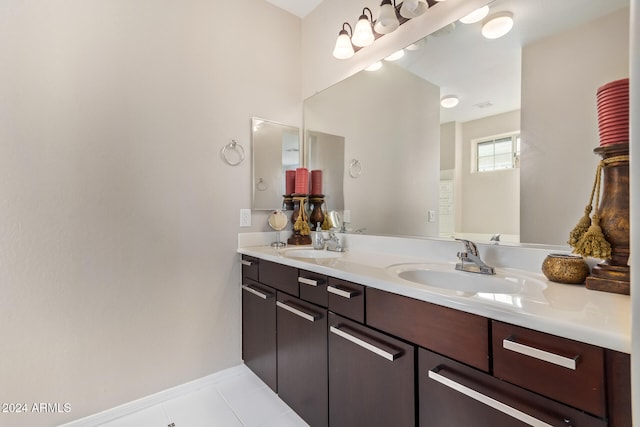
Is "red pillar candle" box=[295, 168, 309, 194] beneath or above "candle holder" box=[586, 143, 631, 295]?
above

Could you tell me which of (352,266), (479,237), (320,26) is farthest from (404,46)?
(352,266)

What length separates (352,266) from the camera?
1239 mm

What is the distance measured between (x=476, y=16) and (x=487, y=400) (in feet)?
4.77

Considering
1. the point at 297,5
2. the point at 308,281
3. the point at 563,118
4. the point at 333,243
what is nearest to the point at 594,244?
the point at 563,118

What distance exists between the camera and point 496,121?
1222 mm

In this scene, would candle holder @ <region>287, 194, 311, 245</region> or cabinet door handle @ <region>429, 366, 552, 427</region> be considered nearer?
cabinet door handle @ <region>429, 366, 552, 427</region>

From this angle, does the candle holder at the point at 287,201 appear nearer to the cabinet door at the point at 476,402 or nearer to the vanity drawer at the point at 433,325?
the vanity drawer at the point at 433,325

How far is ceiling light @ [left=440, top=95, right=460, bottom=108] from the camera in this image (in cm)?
136

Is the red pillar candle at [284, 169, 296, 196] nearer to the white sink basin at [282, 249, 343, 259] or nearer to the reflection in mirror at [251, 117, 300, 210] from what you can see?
the reflection in mirror at [251, 117, 300, 210]

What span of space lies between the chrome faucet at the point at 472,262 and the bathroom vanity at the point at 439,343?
39 millimetres

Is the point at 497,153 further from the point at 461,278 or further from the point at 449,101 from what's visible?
the point at 461,278

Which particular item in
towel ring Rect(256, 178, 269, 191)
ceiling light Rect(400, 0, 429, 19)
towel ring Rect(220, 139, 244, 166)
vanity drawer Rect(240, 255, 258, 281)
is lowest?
vanity drawer Rect(240, 255, 258, 281)

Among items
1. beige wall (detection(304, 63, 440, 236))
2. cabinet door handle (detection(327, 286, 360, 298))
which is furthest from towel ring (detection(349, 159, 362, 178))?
cabinet door handle (detection(327, 286, 360, 298))

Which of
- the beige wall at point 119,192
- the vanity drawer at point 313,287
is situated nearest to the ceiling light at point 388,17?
the beige wall at point 119,192
